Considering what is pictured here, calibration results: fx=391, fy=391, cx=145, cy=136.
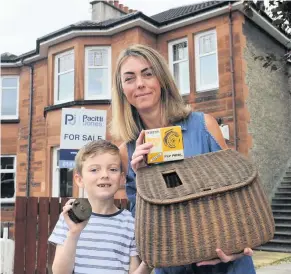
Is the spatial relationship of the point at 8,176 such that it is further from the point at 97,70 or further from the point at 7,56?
the point at 97,70

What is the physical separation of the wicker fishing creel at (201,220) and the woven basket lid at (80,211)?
0.23 meters

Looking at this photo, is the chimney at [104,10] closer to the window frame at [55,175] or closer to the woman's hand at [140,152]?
the window frame at [55,175]

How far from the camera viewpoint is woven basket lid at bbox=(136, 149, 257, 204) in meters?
1.29

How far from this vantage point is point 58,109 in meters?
12.3

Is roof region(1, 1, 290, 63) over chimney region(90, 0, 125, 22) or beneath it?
beneath

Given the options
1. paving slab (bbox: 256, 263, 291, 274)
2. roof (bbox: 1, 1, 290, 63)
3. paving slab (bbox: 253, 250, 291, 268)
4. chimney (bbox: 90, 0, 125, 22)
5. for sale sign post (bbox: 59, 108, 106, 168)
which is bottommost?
paving slab (bbox: 253, 250, 291, 268)

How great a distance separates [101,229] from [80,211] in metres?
0.25

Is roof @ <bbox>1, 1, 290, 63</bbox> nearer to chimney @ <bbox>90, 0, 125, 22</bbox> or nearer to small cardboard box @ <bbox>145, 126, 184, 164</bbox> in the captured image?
chimney @ <bbox>90, 0, 125, 22</bbox>

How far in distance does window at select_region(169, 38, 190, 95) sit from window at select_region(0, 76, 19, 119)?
6.60 metres

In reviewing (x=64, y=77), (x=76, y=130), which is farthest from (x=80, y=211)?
(x=64, y=77)

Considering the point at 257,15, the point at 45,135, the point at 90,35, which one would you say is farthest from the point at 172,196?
the point at 45,135

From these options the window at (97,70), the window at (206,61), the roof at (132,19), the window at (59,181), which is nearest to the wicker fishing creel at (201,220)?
the window at (206,61)

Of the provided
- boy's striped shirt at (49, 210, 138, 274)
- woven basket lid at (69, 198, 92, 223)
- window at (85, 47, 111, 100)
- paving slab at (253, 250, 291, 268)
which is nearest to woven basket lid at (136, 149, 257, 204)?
woven basket lid at (69, 198, 92, 223)

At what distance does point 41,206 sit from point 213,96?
699 cm
